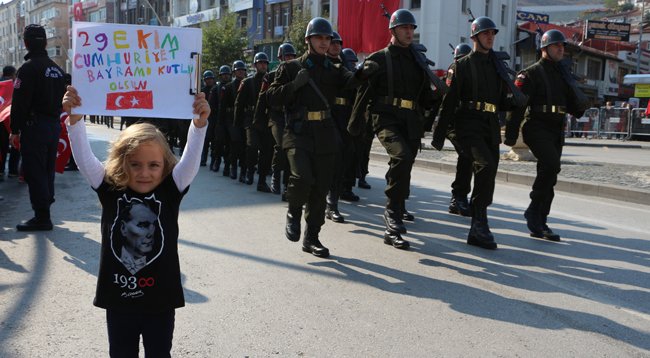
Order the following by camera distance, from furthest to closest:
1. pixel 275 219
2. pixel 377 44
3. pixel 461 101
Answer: pixel 377 44 → pixel 275 219 → pixel 461 101

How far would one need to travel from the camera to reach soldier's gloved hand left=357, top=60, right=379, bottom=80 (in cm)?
529

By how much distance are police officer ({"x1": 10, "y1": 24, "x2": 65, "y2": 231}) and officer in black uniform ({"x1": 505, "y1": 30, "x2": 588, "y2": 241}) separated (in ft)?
15.4

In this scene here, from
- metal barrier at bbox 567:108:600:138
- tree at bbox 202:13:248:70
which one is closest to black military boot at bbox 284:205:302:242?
metal barrier at bbox 567:108:600:138

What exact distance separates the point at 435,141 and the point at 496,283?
1949 mm

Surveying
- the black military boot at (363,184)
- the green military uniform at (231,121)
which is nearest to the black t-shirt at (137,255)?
the black military boot at (363,184)

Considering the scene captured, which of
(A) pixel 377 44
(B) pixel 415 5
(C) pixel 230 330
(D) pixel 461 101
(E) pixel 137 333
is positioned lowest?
(C) pixel 230 330

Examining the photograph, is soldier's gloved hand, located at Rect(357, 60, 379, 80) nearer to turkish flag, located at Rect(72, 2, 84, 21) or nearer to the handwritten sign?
the handwritten sign

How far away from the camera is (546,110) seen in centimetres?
616

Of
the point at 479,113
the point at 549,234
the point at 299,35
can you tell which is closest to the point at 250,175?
the point at 479,113

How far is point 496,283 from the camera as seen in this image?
15.3 feet

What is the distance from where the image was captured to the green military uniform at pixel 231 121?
10.7 metres

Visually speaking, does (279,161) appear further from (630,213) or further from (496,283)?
(630,213)

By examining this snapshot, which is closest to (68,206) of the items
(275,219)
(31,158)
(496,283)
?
(31,158)

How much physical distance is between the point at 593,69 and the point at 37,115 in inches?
1932
